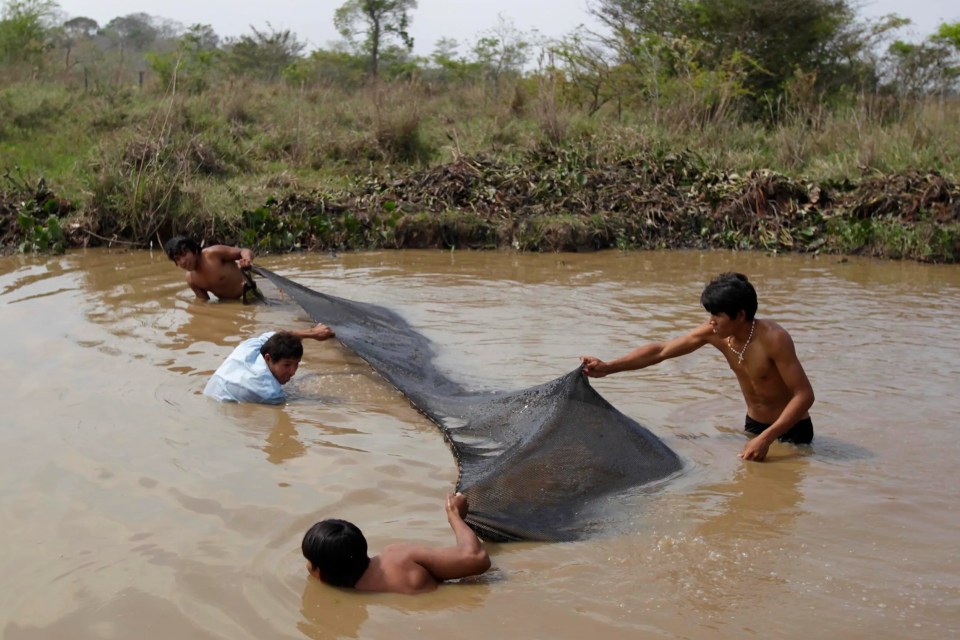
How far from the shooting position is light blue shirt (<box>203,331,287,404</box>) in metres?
5.57

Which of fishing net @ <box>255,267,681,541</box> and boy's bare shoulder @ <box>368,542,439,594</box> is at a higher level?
fishing net @ <box>255,267,681,541</box>

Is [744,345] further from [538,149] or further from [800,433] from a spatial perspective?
[538,149]

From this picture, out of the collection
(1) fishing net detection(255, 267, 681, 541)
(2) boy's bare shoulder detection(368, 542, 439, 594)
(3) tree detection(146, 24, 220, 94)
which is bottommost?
(2) boy's bare shoulder detection(368, 542, 439, 594)

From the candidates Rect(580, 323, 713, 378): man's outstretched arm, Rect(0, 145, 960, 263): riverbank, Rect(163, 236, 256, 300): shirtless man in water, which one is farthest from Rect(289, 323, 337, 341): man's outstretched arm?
Rect(0, 145, 960, 263): riverbank

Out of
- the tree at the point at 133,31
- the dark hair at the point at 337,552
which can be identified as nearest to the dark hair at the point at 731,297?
the dark hair at the point at 337,552

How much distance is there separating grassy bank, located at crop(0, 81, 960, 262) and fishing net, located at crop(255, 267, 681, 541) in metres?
6.27

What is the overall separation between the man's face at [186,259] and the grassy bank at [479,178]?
10.5 feet

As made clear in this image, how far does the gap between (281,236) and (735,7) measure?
10786 mm

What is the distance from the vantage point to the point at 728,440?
5.23 m

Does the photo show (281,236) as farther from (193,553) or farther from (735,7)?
(735,7)

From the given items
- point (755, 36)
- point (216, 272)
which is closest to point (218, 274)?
point (216, 272)

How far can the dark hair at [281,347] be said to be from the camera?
5.56 metres

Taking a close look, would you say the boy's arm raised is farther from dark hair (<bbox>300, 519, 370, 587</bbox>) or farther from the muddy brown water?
dark hair (<bbox>300, 519, 370, 587</bbox>)

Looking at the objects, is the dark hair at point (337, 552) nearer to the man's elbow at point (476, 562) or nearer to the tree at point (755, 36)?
the man's elbow at point (476, 562)
